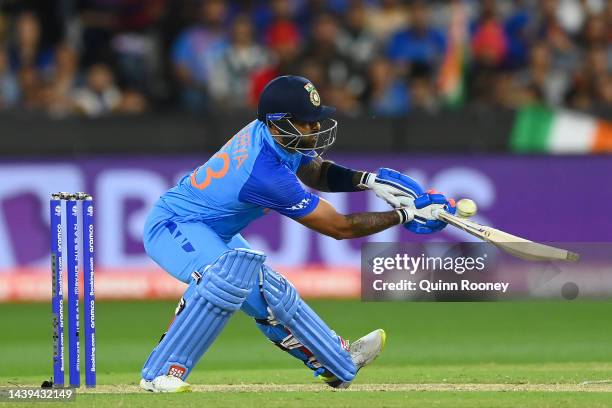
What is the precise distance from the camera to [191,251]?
6836 mm

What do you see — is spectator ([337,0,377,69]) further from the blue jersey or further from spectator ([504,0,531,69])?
the blue jersey

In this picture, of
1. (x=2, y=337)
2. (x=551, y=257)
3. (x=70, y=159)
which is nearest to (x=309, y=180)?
(x=551, y=257)

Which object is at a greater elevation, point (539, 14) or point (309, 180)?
point (539, 14)

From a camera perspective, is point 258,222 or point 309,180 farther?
point 258,222

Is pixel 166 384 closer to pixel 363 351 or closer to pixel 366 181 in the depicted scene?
pixel 363 351

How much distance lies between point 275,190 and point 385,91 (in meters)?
6.18

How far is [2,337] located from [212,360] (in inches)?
73.3

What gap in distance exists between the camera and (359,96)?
42.0 ft

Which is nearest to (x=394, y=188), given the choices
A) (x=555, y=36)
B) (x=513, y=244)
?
(x=513, y=244)

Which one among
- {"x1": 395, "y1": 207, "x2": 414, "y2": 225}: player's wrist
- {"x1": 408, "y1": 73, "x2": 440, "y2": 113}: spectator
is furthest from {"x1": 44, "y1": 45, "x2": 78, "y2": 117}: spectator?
{"x1": 395, "y1": 207, "x2": 414, "y2": 225}: player's wrist

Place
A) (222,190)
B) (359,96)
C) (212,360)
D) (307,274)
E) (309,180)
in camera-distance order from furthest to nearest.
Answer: (359,96) < (307,274) < (212,360) < (309,180) < (222,190)

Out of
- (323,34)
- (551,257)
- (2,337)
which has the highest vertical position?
(323,34)

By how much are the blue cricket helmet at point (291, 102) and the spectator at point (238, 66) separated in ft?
19.2

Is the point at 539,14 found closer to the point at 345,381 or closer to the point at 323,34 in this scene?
the point at 323,34
